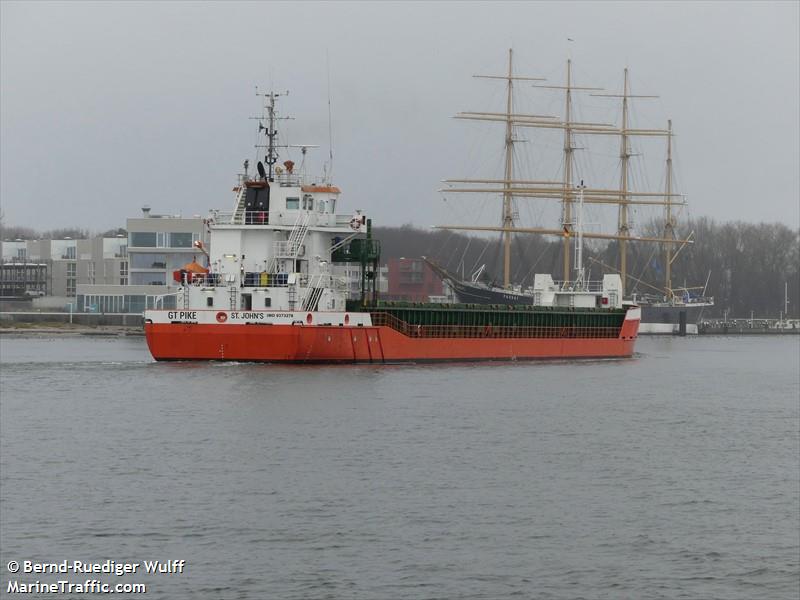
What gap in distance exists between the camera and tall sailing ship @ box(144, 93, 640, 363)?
4694cm

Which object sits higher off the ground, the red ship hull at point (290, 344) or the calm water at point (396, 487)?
the red ship hull at point (290, 344)

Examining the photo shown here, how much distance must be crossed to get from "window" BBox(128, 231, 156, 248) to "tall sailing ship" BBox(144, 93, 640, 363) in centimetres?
4355

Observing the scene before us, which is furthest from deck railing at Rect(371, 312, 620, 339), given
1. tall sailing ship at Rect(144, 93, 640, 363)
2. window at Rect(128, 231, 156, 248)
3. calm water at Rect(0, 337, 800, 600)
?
window at Rect(128, 231, 156, 248)

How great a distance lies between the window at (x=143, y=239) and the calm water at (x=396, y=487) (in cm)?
5335

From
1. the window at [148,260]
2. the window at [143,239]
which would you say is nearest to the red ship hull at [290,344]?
the window at [148,260]

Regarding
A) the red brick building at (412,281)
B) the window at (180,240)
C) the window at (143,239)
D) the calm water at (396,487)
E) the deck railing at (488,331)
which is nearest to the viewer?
the calm water at (396,487)

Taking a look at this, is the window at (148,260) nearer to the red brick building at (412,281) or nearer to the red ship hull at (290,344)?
the red brick building at (412,281)

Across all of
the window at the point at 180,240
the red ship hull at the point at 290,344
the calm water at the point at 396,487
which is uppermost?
the window at the point at 180,240

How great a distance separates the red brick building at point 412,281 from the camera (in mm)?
120250

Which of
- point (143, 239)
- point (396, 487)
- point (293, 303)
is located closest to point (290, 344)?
point (293, 303)

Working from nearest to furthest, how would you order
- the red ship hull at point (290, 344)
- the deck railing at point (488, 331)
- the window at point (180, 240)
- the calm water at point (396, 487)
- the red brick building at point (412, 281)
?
the calm water at point (396, 487)
the red ship hull at point (290, 344)
the deck railing at point (488, 331)
the window at point (180, 240)
the red brick building at point (412, 281)

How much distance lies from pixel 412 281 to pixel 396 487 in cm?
9559

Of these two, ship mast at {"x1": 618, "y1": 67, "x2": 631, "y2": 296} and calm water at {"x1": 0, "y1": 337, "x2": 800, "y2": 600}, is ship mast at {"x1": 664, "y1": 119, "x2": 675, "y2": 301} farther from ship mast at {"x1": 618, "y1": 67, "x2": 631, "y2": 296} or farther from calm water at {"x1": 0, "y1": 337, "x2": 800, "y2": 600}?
calm water at {"x1": 0, "y1": 337, "x2": 800, "y2": 600}

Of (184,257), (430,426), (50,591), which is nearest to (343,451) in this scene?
(430,426)
